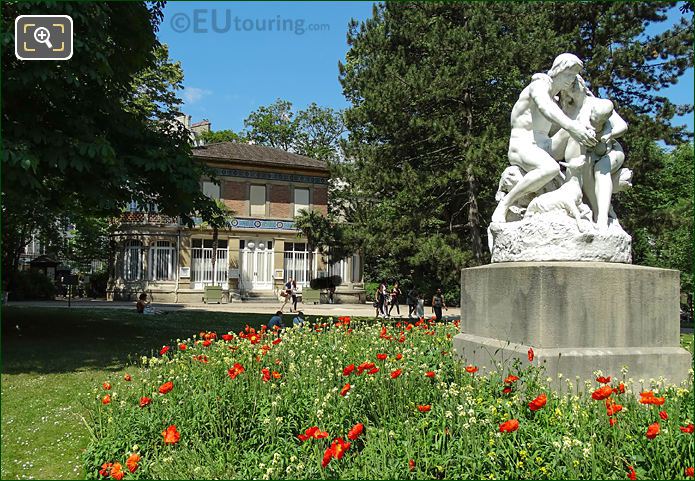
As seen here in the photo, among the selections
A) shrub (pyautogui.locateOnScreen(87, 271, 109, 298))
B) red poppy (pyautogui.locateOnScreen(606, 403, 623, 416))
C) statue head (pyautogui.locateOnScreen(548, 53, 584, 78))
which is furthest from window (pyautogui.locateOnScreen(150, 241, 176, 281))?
red poppy (pyautogui.locateOnScreen(606, 403, 623, 416))

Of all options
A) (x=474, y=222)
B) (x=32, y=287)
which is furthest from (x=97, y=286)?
(x=474, y=222)

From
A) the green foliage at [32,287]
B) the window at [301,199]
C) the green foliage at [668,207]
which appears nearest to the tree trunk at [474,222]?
the green foliage at [668,207]

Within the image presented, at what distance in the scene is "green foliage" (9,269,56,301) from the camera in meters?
31.7

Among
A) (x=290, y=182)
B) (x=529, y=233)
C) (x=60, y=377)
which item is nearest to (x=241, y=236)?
(x=290, y=182)

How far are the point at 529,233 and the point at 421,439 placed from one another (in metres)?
3.27

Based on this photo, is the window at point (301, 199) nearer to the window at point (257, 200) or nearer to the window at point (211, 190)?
the window at point (257, 200)

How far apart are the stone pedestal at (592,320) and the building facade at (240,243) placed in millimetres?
29213

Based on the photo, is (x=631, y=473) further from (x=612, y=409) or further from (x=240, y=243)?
(x=240, y=243)

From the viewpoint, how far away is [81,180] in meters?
10.6

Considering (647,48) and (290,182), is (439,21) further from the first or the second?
(290,182)

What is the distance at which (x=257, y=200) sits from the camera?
36.9 metres

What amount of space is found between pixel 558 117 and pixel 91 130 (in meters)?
8.04

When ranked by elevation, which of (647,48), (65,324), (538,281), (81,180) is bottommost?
(65,324)

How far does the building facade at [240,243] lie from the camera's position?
34375 millimetres
